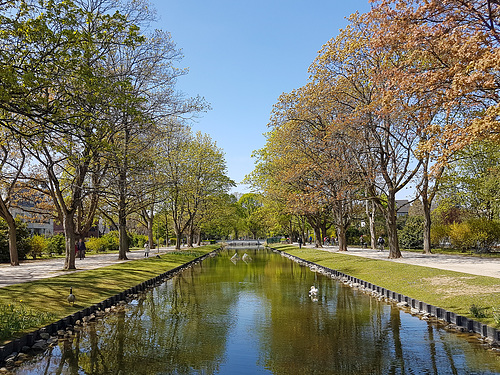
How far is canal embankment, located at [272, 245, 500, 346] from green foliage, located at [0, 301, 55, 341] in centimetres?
1134

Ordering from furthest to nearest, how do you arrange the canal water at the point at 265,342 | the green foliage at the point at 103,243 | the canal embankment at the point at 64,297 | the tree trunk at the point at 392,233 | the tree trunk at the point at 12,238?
the green foliage at the point at 103,243 → the tree trunk at the point at 392,233 → the tree trunk at the point at 12,238 → the canal embankment at the point at 64,297 → the canal water at the point at 265,342

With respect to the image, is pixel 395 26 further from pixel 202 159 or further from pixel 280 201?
pixel 202 159

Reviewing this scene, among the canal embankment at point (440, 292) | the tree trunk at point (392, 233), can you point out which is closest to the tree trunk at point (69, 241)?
the canal embankment at point (440, 292)

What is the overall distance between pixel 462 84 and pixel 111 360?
40.2 ft

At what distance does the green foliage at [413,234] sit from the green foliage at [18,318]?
42.1m

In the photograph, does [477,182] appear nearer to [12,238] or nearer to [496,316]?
[496,316]

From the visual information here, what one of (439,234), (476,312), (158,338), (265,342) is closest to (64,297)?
(158,338)

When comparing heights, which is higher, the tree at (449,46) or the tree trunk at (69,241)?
the tree at (449,46)

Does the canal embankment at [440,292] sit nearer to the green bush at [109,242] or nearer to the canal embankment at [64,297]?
the canal embankment at [64,297]

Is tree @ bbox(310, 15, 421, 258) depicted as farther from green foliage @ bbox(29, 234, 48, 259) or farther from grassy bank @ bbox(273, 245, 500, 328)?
green foliage @ bbox(29, 234, 48, 259)

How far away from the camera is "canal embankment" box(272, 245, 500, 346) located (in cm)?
1166

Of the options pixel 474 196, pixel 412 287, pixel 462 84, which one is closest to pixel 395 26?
pixel 462 84

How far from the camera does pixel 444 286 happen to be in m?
16.4

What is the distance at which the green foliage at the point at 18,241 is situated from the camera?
110ft
